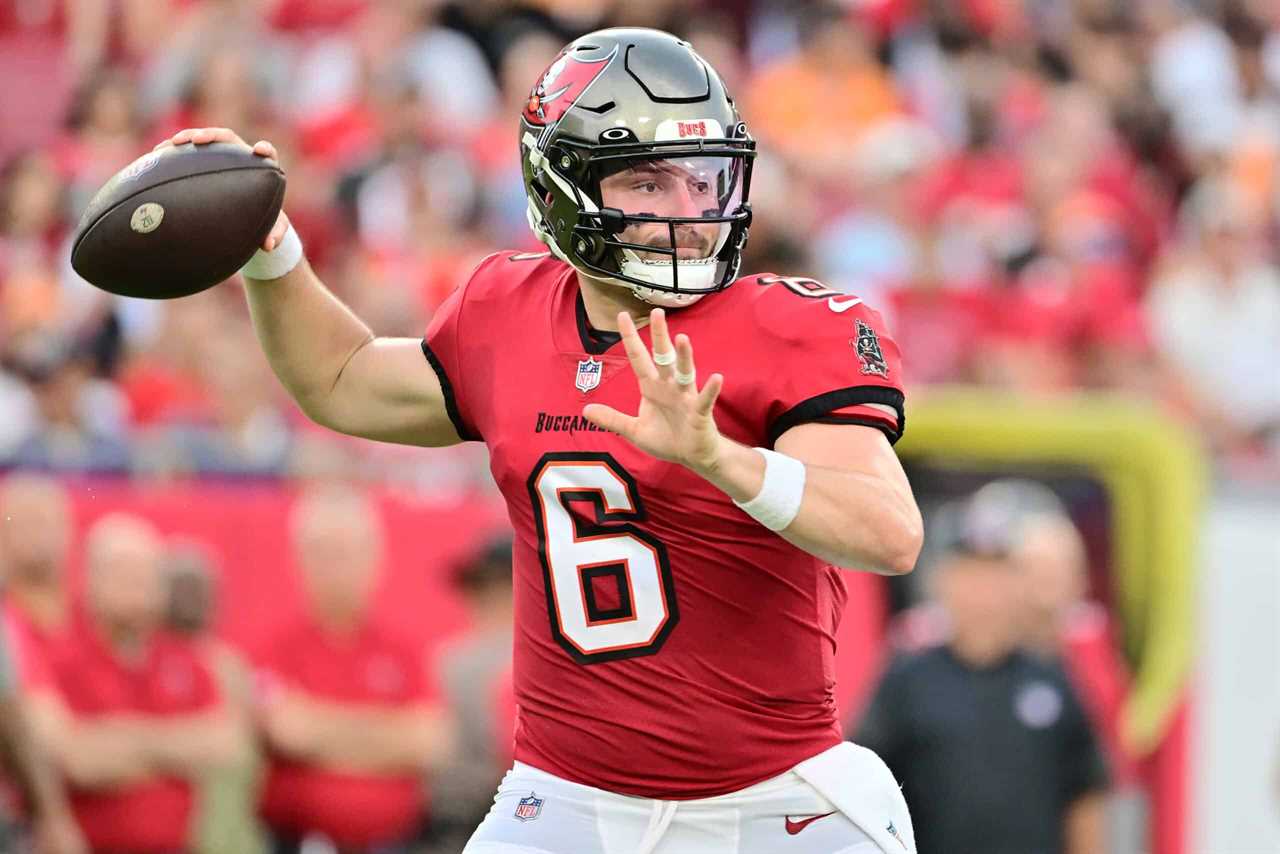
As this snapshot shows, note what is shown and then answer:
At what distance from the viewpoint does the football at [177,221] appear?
362 cm

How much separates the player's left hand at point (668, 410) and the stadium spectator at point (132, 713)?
391 centimetres

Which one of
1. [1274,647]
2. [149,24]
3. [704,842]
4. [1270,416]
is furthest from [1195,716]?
[149,24]

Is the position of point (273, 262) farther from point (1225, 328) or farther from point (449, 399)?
point (1225, 328)

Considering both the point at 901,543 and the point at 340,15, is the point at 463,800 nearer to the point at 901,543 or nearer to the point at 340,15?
the point at 901,543

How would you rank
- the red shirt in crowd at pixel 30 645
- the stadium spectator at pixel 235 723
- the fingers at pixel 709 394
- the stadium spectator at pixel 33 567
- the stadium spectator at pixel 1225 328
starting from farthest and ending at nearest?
the stadium spectator at pixel 1225 328 → the stadium spectator at pixel 235 723 → the stadium spectator at pixel 33 567 → the red shirt in crowd at pixel 30 645 → the fingers at pixel 709 394

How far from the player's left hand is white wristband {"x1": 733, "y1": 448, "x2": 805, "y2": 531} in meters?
0.09

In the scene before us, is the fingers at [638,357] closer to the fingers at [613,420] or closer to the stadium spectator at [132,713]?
the fingers at [613,420]

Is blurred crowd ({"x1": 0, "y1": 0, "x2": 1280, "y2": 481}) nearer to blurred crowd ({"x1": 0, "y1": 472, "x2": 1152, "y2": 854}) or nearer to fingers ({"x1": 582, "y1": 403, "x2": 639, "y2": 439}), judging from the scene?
blurred crowd ({"x1": 0, "y1": 472, "x2": 1152, "y2": 854})

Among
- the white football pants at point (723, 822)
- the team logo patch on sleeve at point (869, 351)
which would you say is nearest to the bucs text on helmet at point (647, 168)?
the team logo patch on sleeve at point (869, 351)

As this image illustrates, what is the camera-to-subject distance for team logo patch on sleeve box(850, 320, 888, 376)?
3.28 metres

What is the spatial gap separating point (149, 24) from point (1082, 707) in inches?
223

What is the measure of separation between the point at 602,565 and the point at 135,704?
3662 millimetres

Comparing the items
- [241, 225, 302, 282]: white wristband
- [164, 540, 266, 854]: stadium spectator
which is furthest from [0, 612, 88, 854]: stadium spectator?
[241, 225, 302, 282]: white wristband

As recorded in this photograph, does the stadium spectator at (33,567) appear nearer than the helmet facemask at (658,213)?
No
